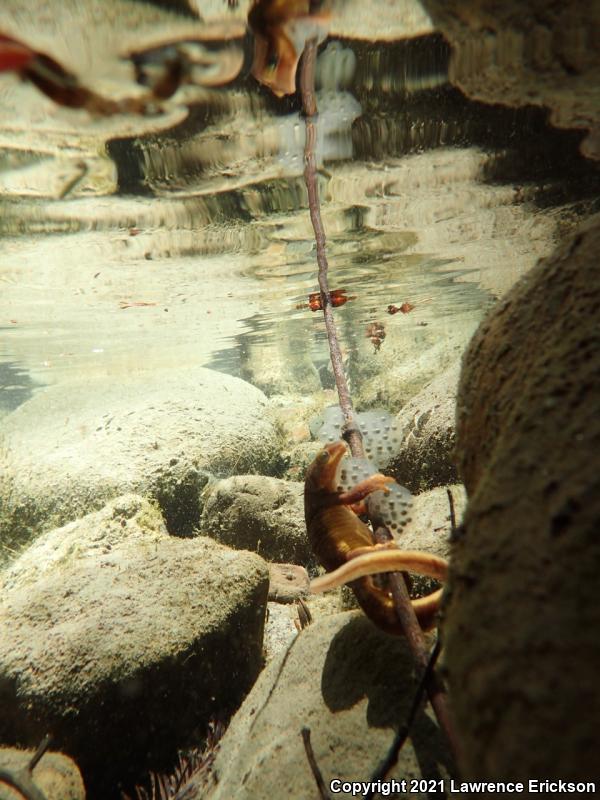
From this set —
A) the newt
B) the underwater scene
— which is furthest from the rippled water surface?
the newt

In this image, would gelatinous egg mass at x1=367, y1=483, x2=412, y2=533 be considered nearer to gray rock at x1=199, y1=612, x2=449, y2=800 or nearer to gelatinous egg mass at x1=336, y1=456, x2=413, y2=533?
gelatinous egg mass at x1=336, y1=456, x2=413, y2=533

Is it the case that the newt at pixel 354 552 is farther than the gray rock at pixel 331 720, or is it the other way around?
the gray rock at pixel 331 720

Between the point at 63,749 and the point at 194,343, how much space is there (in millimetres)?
18932

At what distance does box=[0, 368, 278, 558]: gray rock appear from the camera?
7359mm

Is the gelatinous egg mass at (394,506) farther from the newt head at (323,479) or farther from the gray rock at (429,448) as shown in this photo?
the gray rock at (429,448)

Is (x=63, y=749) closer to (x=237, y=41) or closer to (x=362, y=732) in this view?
(x=362, y=732)

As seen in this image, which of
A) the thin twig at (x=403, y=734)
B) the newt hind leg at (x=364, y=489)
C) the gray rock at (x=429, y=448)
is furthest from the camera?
the gray rock at (x=429, y=448)

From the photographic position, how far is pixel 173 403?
1018cm

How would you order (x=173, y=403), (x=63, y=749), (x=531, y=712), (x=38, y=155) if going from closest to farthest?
(x=531, y=712), (x=63, y=749), (x=38, y=155), (x=173, y=403)

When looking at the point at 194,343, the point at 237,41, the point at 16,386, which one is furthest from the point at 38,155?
the point at 16,386

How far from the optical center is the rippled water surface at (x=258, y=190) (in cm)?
423

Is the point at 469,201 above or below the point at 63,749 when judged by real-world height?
above

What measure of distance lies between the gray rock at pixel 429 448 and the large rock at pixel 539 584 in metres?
4.55

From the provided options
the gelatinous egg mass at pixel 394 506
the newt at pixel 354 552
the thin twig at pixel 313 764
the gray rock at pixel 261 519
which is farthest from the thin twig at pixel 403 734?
the gray rock at pixel 261 519
